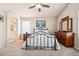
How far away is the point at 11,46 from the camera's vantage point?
335 cm

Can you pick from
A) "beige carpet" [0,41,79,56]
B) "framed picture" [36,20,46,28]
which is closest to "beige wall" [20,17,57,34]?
"framed picture" [36,20,46,28]

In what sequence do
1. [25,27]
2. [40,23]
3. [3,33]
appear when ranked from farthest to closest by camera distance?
[3,33] → [40,23] → [25,27]

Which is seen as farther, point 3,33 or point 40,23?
point 3,33

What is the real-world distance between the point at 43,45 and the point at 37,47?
0.22 m

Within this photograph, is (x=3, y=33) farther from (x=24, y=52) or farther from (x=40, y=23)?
(x=40, y=23)

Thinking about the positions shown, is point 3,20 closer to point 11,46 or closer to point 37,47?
point 11,46

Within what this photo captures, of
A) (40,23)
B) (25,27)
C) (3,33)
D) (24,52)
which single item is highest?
(40,23)

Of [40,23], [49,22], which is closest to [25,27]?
[40,23]

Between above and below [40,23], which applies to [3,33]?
below

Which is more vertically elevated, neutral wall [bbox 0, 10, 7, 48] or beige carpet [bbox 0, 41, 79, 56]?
neutral wall [bbox 0, 10, 7, 48]

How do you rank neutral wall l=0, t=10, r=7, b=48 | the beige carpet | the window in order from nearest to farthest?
the beige carpet, the window, neutral wall l=0, t=10, r=7, b=48

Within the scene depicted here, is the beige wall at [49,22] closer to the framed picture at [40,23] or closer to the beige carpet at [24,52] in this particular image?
the framed picture at [40,23]

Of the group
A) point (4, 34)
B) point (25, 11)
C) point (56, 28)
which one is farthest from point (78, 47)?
point (4, 34)

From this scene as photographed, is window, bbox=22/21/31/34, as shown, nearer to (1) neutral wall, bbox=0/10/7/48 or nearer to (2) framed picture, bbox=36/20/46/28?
(2) framed picture, bbox=36/20/46/28
